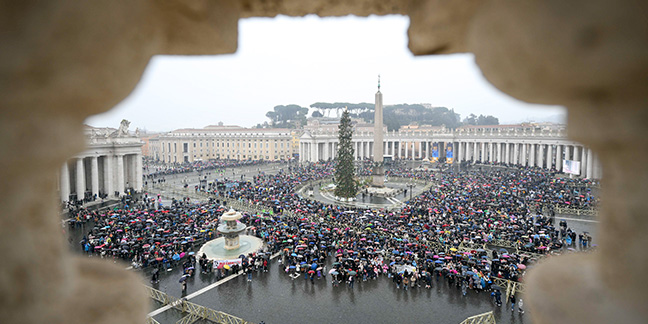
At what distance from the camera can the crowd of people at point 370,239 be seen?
16.1 m

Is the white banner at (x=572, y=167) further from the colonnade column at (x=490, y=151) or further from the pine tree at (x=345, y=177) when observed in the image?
the pine tree at (x=345, y=177)

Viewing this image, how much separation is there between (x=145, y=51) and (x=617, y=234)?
2421mm

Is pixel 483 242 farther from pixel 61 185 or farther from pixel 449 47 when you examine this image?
pixel 61 185

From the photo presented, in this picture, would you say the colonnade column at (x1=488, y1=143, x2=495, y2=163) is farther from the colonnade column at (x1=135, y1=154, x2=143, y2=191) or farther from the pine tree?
the colonnade column at (x1=135, y1=154, x2=143, y2=191)

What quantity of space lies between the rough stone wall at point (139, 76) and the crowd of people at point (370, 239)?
548 inches

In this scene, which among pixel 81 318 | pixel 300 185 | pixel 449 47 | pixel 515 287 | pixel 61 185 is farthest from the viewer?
pixel 300 185

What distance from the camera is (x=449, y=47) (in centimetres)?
223

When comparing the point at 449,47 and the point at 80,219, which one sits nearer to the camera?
the point at 449,47

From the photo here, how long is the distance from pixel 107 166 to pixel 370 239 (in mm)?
31452

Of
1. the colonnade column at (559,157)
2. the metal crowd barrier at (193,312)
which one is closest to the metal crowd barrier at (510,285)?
the metal crowd barrier at (193,312)

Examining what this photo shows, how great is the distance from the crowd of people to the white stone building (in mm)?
10345

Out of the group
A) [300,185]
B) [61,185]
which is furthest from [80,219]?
[300,185]

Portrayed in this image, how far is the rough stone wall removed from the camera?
4.18 ft

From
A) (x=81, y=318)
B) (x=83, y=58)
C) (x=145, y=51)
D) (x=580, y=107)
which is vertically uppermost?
(x=145, y=51)
